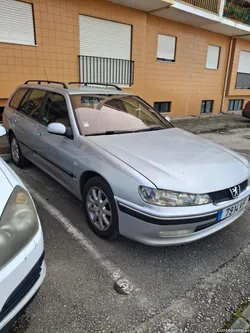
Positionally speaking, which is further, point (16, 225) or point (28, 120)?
point (28, 120)

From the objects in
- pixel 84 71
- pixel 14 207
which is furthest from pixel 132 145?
pixel 84 71

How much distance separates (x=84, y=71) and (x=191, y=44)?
5.94 metres

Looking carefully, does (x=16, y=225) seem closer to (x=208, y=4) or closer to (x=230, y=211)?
(x=230, y=211)

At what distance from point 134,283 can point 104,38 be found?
8.76 meters

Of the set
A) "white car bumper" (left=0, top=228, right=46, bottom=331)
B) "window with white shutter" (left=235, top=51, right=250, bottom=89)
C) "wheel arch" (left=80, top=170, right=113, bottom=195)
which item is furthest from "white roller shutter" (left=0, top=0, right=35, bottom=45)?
"window with white shutter" (left=235, top=51, right=250, bottom=89)

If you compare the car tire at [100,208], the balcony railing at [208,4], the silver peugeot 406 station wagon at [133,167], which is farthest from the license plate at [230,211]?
the balcony railing at [208,4]

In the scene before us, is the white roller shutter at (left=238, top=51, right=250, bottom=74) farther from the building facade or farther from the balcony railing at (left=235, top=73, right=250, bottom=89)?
the balcony railing at (left=235, top=73, right=250, bottom=89)

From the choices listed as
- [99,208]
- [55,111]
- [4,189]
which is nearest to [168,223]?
[99,208]

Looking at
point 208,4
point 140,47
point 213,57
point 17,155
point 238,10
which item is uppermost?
point 238,10

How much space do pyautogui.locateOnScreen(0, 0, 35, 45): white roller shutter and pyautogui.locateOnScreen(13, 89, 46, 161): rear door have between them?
393 cm

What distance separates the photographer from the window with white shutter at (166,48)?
1080cm

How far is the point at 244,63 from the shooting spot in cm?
1511

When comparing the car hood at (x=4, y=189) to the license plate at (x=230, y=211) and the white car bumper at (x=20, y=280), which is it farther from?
the license plate at (x=230, y=211)

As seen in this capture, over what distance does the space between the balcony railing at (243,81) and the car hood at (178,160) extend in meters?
13.9
